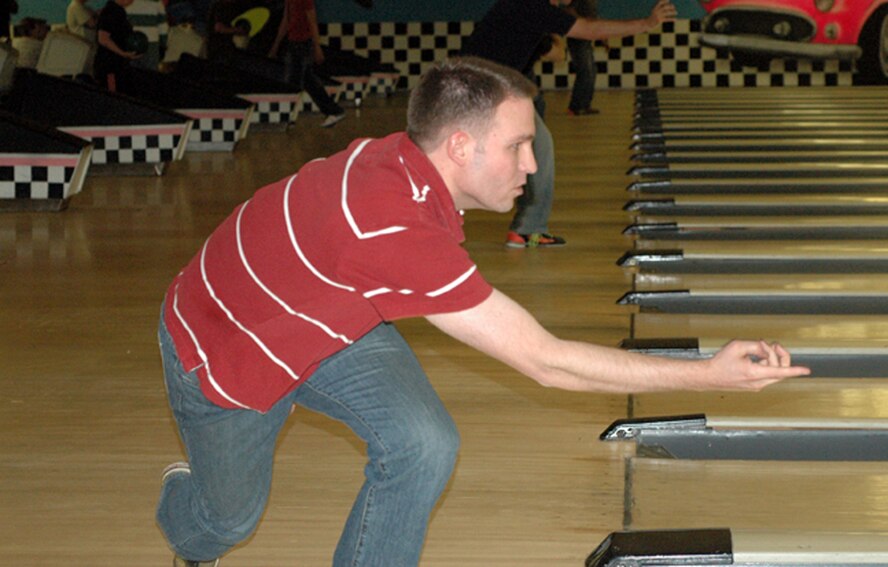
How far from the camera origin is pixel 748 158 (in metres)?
6.76

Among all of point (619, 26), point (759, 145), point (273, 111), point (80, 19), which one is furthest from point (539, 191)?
point (80, 19)

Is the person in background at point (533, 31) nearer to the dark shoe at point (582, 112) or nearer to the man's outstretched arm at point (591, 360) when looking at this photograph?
the man's outstretched arm at point (591, 360)

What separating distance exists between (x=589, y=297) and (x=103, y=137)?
12.1 ft

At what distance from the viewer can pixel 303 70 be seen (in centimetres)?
877

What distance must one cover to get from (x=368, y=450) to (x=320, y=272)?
223 millimetres

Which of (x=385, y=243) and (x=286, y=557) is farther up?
(x=385, y=243)

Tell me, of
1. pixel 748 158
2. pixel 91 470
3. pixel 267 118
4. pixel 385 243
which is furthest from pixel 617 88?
pixel 385 243

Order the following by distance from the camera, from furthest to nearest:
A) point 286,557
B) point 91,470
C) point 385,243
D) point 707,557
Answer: point 91,470 < point 286,557 < point 707,557 < point 385,243

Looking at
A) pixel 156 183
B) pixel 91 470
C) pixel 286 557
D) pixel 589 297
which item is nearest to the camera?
pixel 286 557

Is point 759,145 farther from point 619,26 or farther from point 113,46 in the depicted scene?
point 113,46

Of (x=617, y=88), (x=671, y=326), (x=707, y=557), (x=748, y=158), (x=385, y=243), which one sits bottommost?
(x=617, y=88)

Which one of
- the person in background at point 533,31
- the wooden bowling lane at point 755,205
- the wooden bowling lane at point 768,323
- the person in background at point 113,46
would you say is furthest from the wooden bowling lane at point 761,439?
the person in background at point 113,46

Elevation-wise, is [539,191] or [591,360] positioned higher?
[591,360]

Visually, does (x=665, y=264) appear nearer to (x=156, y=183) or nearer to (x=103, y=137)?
(x=156, y=183)
